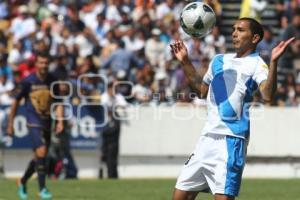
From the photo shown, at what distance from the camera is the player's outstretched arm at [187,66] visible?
30.3 ft

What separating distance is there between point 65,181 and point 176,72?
4788mm

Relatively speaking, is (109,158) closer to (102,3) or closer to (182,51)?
(102,3)

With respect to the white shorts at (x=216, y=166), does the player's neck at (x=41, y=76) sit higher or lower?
higher

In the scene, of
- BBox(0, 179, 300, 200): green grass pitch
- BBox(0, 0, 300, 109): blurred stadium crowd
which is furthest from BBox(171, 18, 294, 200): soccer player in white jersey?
BBox(0, 0, 300, 109): blurred stadium crowd

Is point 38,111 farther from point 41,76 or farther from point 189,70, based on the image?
point 189,70

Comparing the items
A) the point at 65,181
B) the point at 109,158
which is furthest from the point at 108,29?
the point at 65,181

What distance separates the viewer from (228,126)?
891cm

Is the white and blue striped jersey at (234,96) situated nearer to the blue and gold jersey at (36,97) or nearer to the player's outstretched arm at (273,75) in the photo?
the player's outstretched arm at (273,75)

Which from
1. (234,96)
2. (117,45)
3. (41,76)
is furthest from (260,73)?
(117,45)

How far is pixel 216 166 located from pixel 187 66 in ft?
3.37

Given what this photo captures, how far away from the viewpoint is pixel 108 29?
25.1 meters

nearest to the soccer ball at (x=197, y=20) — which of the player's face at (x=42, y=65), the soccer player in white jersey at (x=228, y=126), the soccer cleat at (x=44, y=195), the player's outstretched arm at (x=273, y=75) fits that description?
the soccer player in white jersey at (x=228, y=126)

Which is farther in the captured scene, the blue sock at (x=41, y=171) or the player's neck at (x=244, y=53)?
the blue sock at (x=41, y=171)

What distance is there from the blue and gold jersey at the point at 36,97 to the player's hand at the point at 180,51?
6221 mm
